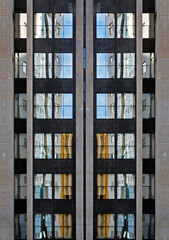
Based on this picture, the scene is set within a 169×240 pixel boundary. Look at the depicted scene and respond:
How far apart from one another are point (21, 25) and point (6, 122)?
23.1ft

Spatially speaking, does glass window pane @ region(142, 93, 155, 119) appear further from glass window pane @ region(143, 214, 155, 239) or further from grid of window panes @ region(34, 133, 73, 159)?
glass window pane @ region(143, 214, 155, 239)

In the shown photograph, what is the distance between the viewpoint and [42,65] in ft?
65.9

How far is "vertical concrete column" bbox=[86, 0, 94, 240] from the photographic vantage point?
64.2 ft

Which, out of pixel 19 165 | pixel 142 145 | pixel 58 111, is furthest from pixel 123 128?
pixel 19 165

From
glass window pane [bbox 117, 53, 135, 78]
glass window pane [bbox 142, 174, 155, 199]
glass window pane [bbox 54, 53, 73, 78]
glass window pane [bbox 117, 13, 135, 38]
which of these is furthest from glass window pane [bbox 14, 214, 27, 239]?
glass window pane [bbox 117, 13, 135, 38]

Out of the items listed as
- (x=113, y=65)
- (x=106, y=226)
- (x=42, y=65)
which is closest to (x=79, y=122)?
(x=113, y=65)

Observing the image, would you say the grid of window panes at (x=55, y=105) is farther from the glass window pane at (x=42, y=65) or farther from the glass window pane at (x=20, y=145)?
the glass window pane at (x=20, y=145)

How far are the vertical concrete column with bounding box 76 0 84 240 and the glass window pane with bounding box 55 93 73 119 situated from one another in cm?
54

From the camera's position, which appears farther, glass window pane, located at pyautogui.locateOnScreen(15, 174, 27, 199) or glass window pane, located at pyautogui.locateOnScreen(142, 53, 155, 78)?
glass window pane, located at pyautogui.locateOnScreen(142, 53, 155, 78)

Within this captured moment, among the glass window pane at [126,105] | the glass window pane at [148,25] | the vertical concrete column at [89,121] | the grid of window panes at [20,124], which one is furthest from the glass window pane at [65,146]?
the glass window pane at [148,25]

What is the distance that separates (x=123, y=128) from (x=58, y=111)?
15.6ft

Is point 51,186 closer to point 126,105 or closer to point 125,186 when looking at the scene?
point 125,186

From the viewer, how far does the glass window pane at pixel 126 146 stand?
19.9m

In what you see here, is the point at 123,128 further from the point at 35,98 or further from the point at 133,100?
the point at 35,98
